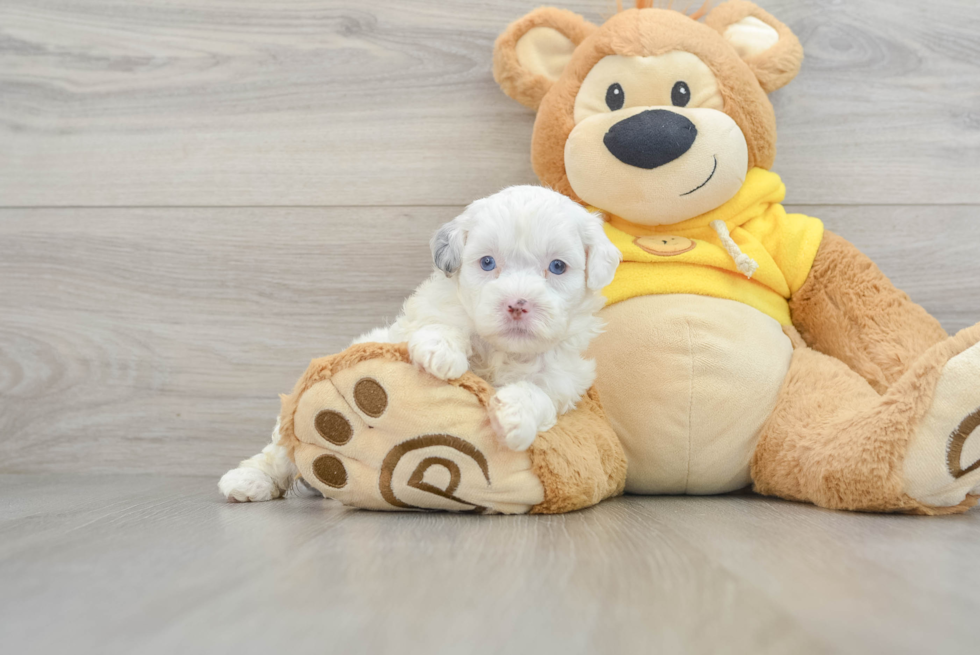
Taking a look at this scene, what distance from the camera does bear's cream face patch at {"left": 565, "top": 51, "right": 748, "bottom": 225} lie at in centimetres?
104

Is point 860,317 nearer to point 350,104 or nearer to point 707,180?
point 707,180

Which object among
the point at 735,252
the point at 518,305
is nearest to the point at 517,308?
the point at 518,305

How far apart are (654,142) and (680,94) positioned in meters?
0.13

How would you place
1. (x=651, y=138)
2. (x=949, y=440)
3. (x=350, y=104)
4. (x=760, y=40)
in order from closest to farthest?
(x=949, y=440) < (x=651, y=138) < (x=760, y=40) < (x=350, y=104)

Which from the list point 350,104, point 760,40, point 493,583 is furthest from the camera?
point 350,104

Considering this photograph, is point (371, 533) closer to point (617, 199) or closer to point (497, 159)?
point (617, 199)

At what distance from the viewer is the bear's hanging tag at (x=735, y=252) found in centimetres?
106

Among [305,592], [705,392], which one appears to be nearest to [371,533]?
[305,592]

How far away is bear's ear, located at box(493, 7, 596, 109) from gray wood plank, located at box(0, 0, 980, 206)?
14 cm

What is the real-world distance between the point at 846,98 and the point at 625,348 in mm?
719

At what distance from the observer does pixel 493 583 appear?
0.57 m

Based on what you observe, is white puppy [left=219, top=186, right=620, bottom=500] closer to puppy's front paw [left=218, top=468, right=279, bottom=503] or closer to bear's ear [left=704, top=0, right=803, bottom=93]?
puppy's front paw [left=218, top=468, right=279, bottom=503]

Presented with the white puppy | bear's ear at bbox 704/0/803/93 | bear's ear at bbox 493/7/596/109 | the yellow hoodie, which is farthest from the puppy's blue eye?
bear's ear at bbox 704/0/803/93

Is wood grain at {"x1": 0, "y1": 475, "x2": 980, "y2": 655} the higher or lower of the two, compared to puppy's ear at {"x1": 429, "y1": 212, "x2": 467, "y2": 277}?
lower
